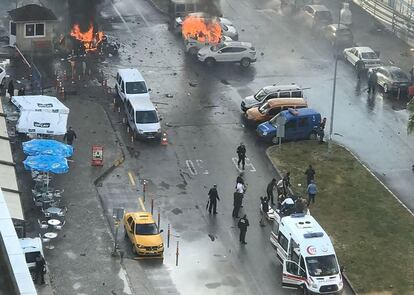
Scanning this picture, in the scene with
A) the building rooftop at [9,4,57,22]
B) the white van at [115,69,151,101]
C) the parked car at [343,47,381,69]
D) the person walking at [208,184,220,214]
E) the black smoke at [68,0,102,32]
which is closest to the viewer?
the person walking at [208,184,220,214]

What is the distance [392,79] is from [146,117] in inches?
626

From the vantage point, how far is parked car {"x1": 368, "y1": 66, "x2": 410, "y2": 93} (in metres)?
53.9

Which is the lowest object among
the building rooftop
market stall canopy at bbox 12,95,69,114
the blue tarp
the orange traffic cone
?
the orange traffic cone

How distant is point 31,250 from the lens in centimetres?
3369

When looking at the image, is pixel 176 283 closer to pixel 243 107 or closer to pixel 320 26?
pixel 243 107

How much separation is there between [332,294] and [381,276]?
2.41 metres

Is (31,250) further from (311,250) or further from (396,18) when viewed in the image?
(396,18)

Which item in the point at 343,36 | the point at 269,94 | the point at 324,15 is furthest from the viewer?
the point at 324,15

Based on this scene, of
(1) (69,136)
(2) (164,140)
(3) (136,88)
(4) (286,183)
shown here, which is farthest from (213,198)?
(3) (136,88)

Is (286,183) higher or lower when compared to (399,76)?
lower

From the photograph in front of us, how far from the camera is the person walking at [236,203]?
129ft

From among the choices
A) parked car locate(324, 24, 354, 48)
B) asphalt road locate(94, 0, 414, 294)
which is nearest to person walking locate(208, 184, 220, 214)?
asphalt road locate(94, 0, 414, 294)

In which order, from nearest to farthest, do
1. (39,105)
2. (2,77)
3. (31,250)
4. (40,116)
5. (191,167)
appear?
(31,250) < (40,116) < (191,167) < (39,105) < (2,77)

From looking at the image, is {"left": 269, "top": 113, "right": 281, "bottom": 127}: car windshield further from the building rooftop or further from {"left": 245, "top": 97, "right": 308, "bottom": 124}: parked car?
the building rooftop
